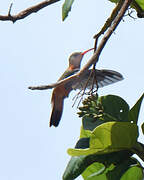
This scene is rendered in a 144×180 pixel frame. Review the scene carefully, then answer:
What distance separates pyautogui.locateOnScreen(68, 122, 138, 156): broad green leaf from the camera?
163cm

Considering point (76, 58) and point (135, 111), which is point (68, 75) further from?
point (135, 111)

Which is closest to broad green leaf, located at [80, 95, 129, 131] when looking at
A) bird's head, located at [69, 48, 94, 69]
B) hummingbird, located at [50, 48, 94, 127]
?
hummingbird, located at [50, 48, 94, 127]

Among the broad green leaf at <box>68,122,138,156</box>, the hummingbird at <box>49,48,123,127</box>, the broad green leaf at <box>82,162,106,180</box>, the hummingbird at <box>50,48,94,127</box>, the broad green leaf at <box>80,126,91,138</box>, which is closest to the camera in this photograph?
the broad green leaf at <box>68,122,138,156</box>

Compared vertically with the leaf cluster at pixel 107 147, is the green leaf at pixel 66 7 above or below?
above

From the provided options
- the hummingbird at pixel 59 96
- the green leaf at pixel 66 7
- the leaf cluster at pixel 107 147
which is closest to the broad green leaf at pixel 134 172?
the leaf cluster at pixel 107 147

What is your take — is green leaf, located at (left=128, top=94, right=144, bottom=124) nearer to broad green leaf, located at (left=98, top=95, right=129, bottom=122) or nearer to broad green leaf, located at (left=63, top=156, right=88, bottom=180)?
broad green leaf, located at (left=98, top=95, right=129, bottom=122)

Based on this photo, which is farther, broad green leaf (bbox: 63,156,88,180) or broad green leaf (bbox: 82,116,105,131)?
broad green leaf (bbox: 82,116,105,131)

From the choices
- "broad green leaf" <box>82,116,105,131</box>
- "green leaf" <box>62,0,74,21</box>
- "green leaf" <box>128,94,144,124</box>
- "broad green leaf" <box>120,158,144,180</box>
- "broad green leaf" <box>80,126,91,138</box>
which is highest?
"green leaf" <box>62,0,74,21</box>

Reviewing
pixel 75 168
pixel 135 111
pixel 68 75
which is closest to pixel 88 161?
pixel 75 168

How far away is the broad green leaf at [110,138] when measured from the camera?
1.63m

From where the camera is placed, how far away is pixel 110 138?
1.66 meters

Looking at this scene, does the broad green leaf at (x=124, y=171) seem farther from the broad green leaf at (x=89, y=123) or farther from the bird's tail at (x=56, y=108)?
the bird's tail at (x=56, y=108)

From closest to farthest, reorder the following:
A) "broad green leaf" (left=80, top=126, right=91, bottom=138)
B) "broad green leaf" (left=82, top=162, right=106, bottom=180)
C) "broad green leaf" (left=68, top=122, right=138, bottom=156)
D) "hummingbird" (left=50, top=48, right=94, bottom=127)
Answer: "broad green leaf" (left=68, top=122, right=138, bottom=156), "broad green leaf" (left=82, top=162, right=106, bottom=180), "broad green leaf" (left=80, top=126, right=91, bottom=138), "hummingbird" (left=50, top=48, right=94, bottom=127)

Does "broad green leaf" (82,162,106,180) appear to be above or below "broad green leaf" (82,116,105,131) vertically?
below
